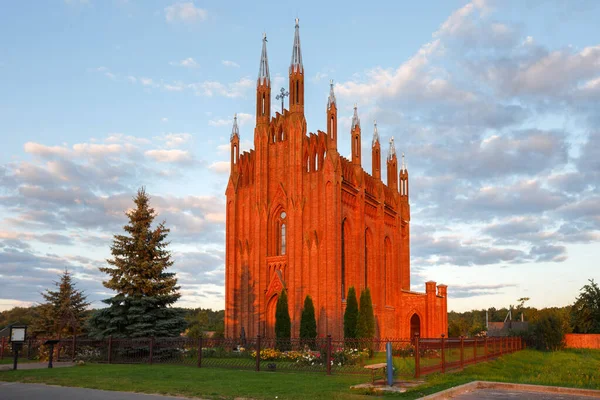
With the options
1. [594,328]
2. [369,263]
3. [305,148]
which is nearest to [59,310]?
[305,148]

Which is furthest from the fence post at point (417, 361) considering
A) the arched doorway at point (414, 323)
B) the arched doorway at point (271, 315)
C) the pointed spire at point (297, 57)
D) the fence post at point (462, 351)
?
the arched doorway at point (414, 323)

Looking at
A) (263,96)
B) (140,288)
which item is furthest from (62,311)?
(263,96)

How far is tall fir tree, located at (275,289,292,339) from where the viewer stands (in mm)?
34625

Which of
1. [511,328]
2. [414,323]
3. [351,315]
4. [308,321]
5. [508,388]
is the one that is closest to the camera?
[508,388]

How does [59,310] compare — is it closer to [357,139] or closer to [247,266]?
[247,266]

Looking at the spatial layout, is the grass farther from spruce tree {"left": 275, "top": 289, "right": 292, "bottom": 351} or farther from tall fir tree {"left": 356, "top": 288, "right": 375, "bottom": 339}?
spruce tree {"left": 275, "top": 289, "right": 292, "bottom": 351}

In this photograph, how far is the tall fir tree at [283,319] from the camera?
34625 millimetres

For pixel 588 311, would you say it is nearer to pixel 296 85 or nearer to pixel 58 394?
pixel 296 85

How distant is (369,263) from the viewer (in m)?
42.8

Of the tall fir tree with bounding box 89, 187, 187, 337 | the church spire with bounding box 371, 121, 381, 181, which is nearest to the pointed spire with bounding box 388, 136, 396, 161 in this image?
the church spire with bounding box 371, 121, 381, 181

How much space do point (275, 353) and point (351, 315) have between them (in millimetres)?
9926

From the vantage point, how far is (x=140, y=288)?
2934cm

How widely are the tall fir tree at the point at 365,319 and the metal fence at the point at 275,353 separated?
5.05 metres

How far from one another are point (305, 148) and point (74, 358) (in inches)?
761
